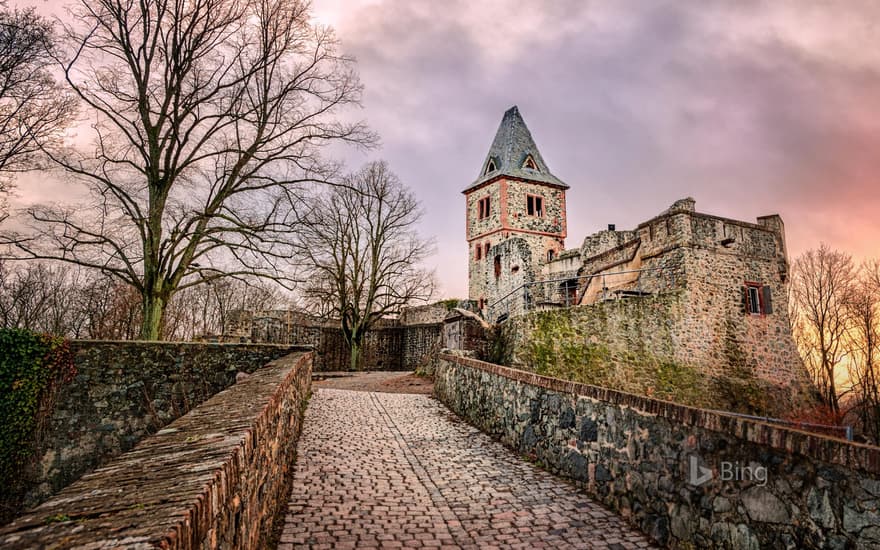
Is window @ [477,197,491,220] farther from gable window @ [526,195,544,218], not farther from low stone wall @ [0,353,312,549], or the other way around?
low stone wall @ [0,353,312,549]

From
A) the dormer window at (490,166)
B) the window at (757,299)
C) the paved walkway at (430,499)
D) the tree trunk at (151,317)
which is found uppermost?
the dormer window at (490,166)

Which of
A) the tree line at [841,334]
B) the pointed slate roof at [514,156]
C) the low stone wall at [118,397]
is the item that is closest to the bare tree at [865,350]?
the tree line at [841,334]

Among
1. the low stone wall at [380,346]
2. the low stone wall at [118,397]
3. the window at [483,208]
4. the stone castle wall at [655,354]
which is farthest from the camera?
the window at [483,208]

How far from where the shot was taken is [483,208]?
129 ft

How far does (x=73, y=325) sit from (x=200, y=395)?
24.5 meters

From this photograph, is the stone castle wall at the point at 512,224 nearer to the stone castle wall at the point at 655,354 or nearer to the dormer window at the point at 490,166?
the dormer window at the point at 490,166

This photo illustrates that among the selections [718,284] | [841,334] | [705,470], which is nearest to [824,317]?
[841,334]

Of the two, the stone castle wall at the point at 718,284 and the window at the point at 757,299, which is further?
the window at the point at 757,299

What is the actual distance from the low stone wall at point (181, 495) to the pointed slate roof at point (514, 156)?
3526cm

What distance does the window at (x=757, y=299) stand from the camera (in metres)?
19.2

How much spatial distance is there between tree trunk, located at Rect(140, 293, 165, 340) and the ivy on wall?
3.92 metres

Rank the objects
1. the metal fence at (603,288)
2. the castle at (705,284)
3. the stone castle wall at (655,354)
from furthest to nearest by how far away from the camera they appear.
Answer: the metal fence at (603,288) < the castle at (705,284) < the stone castle wall at (655,354)

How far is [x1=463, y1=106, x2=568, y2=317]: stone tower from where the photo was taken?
3709 cm

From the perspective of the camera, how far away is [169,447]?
3.15 metres
